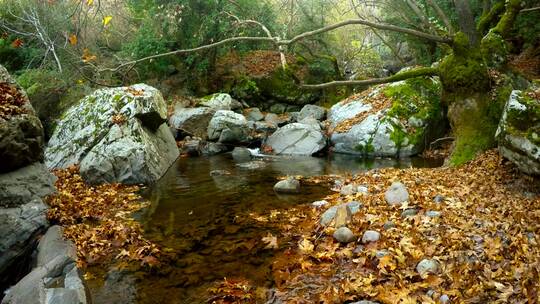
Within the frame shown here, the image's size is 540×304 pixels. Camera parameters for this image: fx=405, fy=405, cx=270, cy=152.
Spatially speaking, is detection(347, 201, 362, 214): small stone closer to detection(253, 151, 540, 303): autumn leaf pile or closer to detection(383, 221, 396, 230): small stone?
detection(253, 151, 540, 303): autumn leaf pile

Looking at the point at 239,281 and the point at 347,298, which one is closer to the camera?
the point at 347,298

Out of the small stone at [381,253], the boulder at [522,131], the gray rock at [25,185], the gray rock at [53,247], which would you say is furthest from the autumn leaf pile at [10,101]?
the boulder at [522,131]

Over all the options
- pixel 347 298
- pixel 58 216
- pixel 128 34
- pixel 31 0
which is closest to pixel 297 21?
pixel 128 34

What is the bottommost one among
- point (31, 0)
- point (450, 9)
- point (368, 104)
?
point (368, 104)

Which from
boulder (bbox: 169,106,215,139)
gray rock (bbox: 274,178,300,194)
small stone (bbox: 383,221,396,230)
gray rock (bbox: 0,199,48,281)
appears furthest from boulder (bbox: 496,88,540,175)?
boulder (bbox: 169,106,215,139)

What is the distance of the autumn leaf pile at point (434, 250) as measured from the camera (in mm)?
3791

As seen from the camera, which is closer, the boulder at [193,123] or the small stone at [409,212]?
the small stone at [409,212]

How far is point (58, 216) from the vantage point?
625 cm

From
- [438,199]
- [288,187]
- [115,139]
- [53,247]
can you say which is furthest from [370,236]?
[115,139]

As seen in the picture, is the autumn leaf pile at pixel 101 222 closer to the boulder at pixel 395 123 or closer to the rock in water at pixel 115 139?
the rock in water at pixel 115 139

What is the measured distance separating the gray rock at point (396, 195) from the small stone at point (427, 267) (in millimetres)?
1998

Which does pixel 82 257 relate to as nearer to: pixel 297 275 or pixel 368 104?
pixel 297 275

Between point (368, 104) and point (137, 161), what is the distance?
30.0 ft

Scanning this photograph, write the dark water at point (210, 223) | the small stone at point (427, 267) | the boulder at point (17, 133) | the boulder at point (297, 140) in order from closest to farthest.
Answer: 1. the small stone at point (427, 267)
2. the dark water at point (210, 223)
3. the boulder at point (17, 133)
4. the boulder at point (297, 140)
